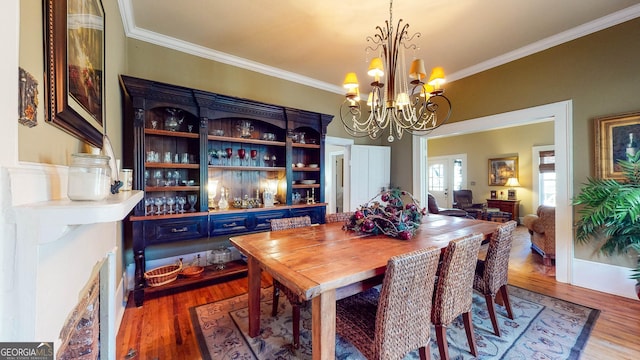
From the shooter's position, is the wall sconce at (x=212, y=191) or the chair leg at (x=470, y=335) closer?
the chair leg at (x=470, y=335)

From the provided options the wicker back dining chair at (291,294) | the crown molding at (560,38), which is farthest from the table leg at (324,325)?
the crown molding at (560,38)

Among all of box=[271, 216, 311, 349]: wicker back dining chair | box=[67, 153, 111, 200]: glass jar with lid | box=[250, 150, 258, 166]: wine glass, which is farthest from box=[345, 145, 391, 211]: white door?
box=[67, 153, 111, 200]: glass jar with lid

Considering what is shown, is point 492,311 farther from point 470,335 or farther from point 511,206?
point 511,206

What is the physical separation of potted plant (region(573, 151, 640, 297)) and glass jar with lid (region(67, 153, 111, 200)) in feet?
12.3

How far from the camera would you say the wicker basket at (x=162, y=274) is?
2559 mm

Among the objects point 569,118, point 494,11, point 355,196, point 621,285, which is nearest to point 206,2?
point 494,11

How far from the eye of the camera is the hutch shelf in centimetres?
254

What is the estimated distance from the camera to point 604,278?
2.71 meters

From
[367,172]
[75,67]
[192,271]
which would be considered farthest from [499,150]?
[75,67]

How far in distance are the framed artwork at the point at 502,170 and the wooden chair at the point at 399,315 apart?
280 inches

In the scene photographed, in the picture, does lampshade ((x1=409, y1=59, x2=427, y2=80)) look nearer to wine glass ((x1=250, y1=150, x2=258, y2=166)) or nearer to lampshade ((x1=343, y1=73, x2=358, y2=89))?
lampshade ((x1=343, y1=73, x2=358, y2=89))

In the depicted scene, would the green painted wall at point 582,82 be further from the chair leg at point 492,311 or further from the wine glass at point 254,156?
the wine glass at point 254,156

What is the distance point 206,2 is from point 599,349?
4.26 metres

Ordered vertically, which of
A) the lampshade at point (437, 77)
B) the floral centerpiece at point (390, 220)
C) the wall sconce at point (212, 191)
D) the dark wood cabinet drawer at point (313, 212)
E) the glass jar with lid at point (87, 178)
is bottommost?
the dark wood cabinet drawer at point (313, 212)
